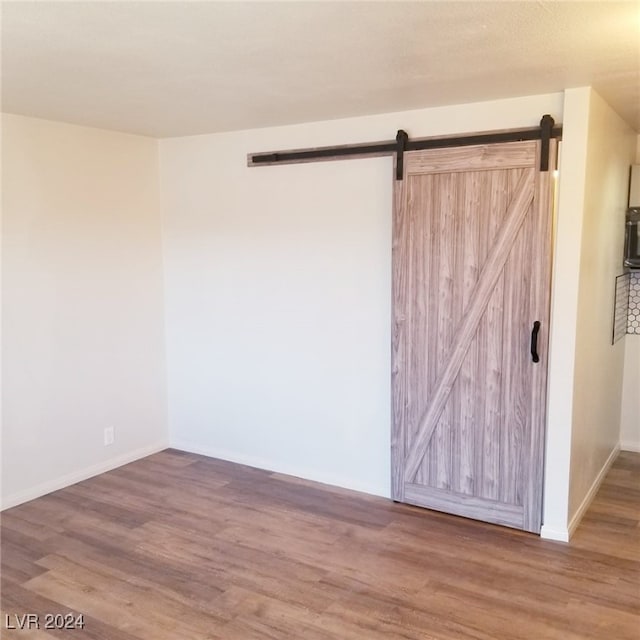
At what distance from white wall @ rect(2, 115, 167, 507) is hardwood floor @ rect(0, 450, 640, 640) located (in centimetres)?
39

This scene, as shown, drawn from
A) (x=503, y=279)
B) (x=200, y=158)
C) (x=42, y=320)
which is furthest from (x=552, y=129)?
(x=42, y=320)

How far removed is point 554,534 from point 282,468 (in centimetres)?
182

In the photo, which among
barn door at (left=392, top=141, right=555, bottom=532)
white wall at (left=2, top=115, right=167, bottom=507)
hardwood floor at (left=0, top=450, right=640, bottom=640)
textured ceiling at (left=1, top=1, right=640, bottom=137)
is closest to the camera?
textured ceiling at (left=1, top=1, right=640, bottom=137)

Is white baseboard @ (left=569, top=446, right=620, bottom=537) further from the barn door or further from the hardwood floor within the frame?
the barn door

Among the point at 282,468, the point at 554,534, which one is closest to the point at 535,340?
the point at 554,534

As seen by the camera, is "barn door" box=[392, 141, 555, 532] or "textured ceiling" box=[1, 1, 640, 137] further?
"barn door" box=[392, 141, 555, 532]

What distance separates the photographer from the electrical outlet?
4.35m

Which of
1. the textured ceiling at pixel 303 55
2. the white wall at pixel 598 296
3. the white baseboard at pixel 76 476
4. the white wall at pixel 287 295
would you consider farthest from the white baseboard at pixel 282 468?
the textured ceiling at pixel 303 55

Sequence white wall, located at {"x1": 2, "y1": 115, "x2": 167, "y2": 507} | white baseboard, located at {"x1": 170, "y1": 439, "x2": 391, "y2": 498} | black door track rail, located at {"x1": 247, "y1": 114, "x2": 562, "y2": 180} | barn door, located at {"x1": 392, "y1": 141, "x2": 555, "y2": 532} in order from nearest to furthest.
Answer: black door track rail, located at {"x1": 247, "y1": 114, "x2": 562, "y2": 180}, barn door, located at {"x1": 392, "y1": 141, "x2": 555, "y2": 532}, white wall, located at {"x1": 2, "y1": 115, "x2": 167, "y2": 507}, white baseboard, located at {"x1": 170, "y1": 439, "x2": 391, "y2": 498}

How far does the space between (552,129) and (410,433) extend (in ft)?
6.08

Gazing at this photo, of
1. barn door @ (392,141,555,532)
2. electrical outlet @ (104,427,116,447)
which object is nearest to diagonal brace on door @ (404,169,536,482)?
barn door @ (392,141,555,532)

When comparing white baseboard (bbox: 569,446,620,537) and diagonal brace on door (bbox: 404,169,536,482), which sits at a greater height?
diagonal brace on door (bbox: 404,169,536,482)

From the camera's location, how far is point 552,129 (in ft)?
10.3

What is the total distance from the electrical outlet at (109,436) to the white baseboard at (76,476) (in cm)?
13
